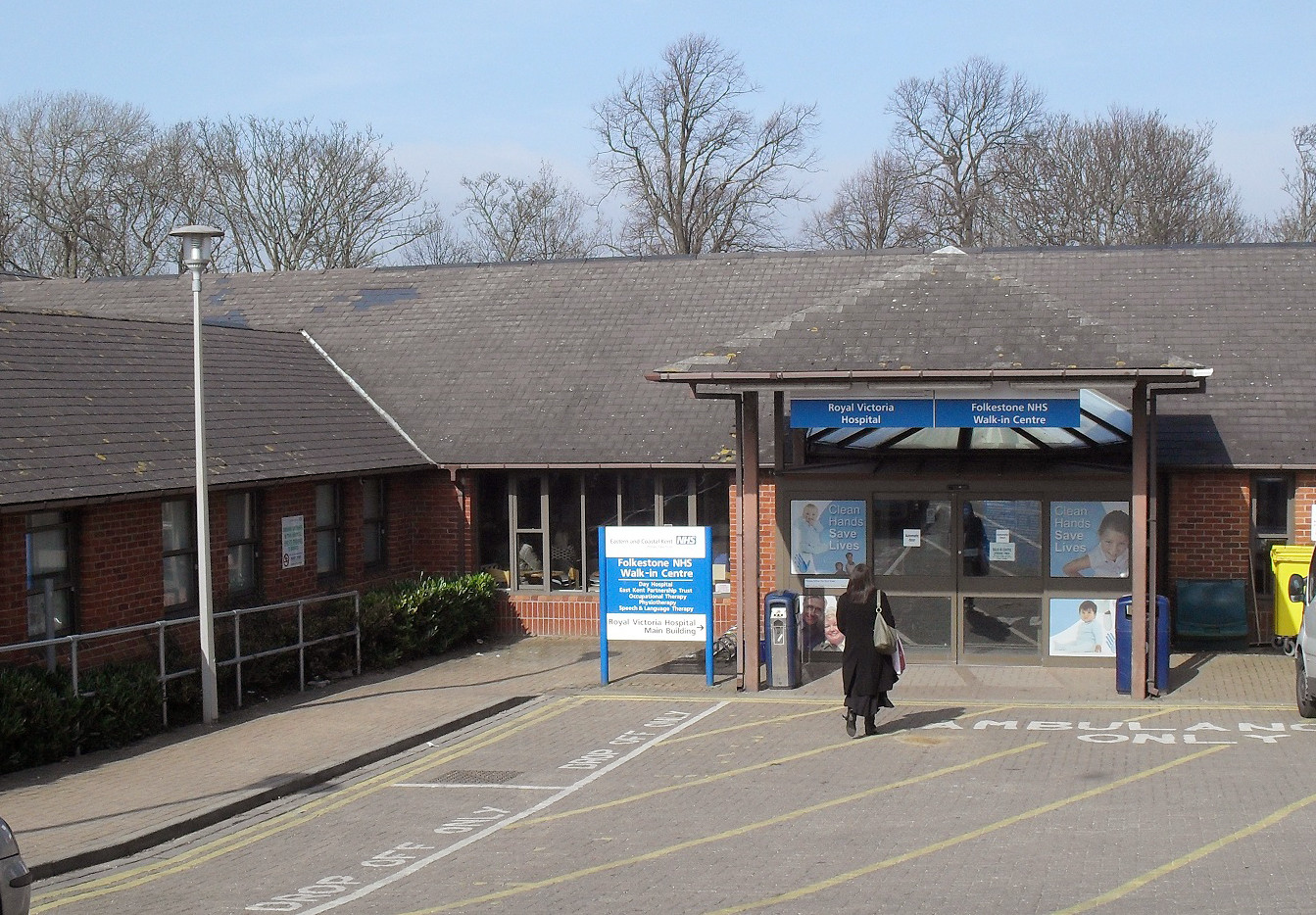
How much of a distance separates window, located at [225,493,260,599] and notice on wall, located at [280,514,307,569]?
16.2 inches

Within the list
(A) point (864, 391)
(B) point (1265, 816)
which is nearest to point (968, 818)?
(B) point (1265, 816)

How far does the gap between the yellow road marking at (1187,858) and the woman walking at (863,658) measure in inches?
150

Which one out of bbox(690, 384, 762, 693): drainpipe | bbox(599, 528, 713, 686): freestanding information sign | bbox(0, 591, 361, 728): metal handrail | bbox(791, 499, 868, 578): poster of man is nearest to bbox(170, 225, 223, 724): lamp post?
bbox(0, 591, 361, 728): metal handrail

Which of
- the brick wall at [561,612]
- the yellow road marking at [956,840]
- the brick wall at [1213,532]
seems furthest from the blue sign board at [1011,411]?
the brick wall at [561,612]

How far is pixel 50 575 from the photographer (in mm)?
13914

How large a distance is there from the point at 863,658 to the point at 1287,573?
695 centimetres

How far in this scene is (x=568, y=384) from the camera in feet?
69.5

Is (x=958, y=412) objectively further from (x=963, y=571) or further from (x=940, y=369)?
(x=963, y=571)

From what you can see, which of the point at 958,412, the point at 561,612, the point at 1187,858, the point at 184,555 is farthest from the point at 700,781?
the point at 561,612

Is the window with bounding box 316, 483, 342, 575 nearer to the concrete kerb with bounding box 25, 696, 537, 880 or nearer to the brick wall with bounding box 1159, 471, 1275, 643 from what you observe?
the concrete kerb with bounding box 25, 696, 537, 880

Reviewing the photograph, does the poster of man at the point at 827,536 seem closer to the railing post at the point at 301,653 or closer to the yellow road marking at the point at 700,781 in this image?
the yellow road marking at the point at 700,781

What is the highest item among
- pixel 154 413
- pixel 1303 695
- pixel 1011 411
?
pixel 154 413

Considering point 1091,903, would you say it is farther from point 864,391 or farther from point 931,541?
point 931,541

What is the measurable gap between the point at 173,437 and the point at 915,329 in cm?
815
